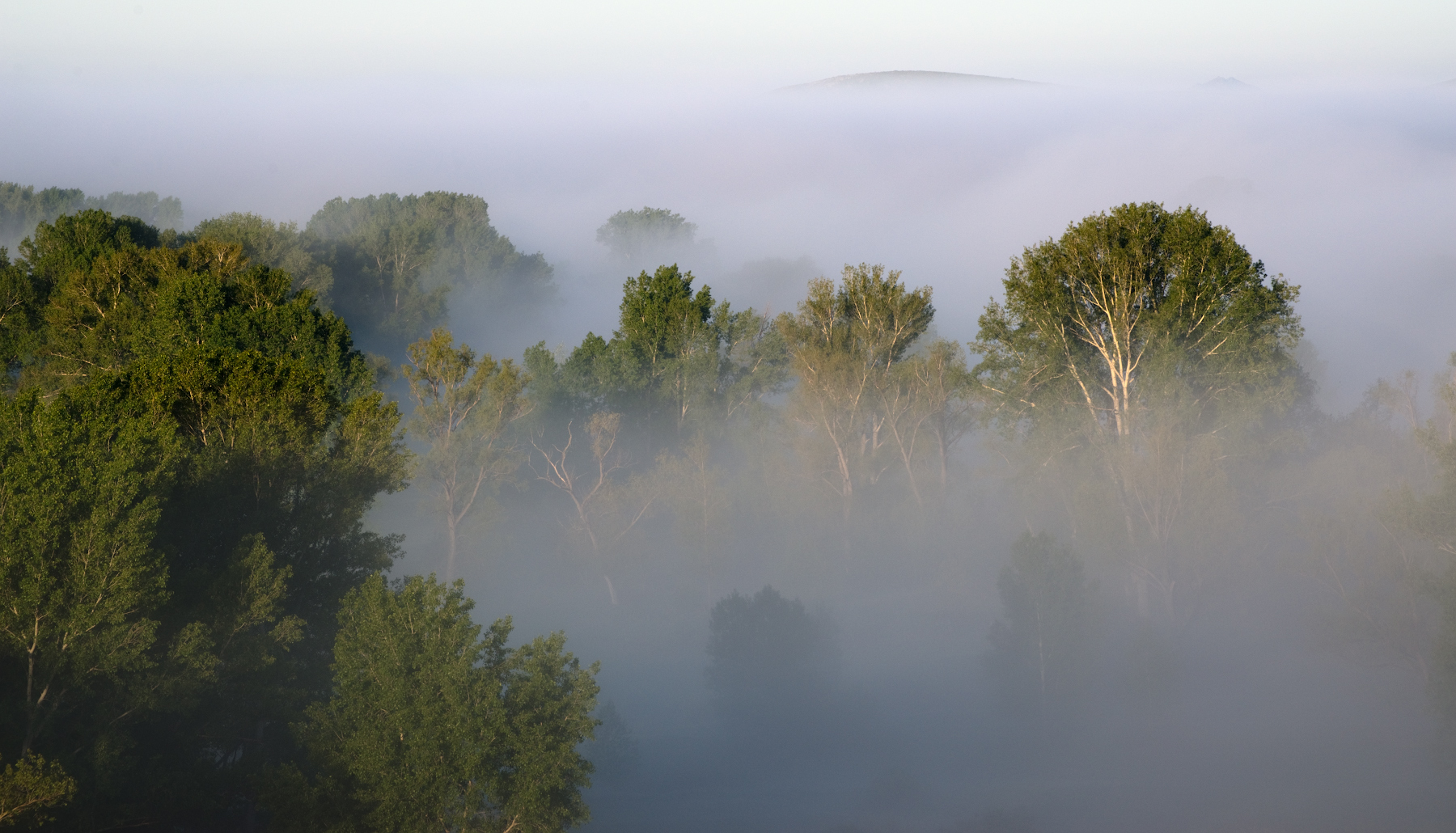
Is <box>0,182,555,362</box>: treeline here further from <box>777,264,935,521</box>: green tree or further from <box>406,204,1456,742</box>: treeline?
<box>777,264,935,521</box>: green tree

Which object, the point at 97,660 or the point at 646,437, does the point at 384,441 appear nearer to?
the point at 97,660

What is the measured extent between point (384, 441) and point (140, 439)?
23.2 feet

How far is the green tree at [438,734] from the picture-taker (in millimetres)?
20141

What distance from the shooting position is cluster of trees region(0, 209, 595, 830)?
20.1 metres

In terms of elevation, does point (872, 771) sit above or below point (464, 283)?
below

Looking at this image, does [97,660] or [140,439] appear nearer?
[97,660]

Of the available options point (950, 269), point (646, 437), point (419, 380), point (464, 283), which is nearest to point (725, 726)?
point (646, 437)

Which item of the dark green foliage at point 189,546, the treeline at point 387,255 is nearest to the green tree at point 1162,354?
A: the dark green foliage at point 189,546

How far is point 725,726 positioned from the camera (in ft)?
146

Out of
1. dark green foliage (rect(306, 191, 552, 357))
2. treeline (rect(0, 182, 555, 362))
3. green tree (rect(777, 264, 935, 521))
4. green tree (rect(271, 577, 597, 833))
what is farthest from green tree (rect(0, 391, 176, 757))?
dark green foliage (rect(306, 191, 552, 357))

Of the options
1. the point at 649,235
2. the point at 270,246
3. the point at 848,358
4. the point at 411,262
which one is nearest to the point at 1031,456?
the point at 848,358

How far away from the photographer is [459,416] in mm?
48375

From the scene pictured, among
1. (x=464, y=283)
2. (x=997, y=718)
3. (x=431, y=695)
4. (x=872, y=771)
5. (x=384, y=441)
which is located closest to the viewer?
(x=431, y=695)

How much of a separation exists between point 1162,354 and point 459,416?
111 ft
